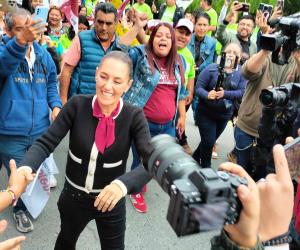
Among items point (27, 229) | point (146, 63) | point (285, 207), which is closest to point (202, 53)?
point (146, 63)

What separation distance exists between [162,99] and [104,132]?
144 centimetres

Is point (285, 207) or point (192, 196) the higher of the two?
point (192, 196)

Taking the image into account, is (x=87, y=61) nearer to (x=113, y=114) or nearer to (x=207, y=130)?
(x=113, y=114)

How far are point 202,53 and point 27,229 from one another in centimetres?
343

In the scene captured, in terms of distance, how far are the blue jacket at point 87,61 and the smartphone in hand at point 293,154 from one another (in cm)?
206

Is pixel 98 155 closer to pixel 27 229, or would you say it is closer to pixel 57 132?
pixel 57 132

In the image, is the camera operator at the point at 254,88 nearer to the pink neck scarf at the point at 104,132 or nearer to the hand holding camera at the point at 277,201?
the pink neck scarf at the point at 104,132

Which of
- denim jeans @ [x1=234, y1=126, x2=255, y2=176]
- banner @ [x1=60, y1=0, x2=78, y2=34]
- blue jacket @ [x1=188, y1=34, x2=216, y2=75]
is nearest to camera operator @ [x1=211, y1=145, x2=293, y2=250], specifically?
denim jeans @ [x1=234, y1=126, x2=255, y2=176]

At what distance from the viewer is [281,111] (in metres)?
2.44

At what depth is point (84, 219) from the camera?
2.15 meters

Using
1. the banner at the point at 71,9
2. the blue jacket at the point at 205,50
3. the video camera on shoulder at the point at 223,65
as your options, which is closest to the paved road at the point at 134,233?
the video camera on shoulder at the point at 223,65

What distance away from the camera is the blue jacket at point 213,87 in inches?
156

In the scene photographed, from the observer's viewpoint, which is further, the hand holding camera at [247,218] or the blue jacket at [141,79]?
the blue jacket at [141,79]

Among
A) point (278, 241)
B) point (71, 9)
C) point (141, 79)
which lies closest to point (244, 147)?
point (141, 79)
